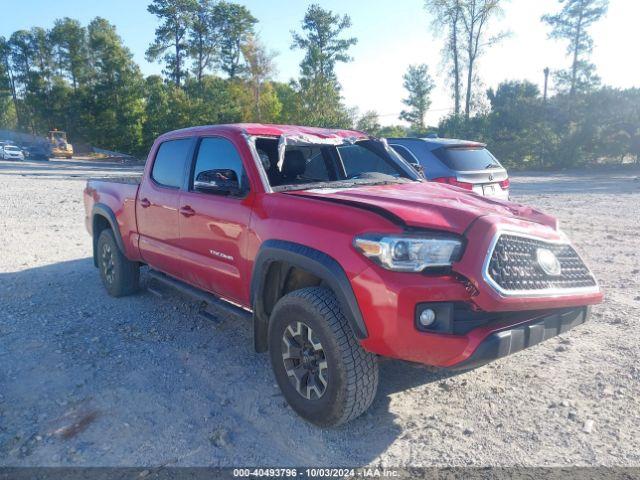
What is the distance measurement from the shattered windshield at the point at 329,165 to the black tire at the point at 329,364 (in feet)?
3.50

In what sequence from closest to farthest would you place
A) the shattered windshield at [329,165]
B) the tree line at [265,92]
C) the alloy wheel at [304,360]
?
the alloy wheel at [304,360], the shattered windshield at [329,165], the tree line at [265,92]

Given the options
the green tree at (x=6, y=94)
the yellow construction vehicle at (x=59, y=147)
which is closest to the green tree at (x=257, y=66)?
the yellow construction vehicle at (x=59, y=147)

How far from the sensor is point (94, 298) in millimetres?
5977

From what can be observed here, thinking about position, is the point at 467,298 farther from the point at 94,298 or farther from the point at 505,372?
the point at 94,298

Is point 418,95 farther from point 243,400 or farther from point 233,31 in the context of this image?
point 243,400

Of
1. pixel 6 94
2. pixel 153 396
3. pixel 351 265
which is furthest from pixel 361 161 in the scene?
pixel 6 94

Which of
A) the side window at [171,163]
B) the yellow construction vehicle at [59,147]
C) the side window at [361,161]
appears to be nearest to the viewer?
the side window at [361,161]

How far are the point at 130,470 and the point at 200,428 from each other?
1.73ft

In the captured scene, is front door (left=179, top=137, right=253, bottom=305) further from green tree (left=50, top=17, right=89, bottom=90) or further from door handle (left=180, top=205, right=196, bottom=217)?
green tree (left=50, top=17, right=89, bottom=90)

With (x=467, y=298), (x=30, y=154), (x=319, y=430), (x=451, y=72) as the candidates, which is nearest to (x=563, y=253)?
(x=467, y=298)

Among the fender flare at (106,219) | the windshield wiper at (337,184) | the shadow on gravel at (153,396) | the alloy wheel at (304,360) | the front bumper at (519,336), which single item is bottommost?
the shadow on gravel at (153,396)

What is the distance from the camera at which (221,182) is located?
13.1ft

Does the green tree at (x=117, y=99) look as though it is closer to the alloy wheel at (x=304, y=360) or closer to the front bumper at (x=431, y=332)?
the alloy wheel at (x=304, y=360)

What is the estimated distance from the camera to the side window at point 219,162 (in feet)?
13.2
